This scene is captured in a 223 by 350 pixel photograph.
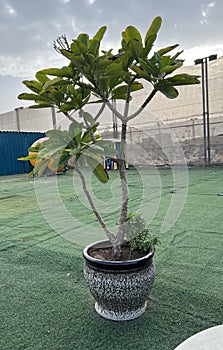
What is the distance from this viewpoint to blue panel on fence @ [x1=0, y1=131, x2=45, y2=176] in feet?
33.1

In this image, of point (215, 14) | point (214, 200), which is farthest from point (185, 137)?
point (214, 200)

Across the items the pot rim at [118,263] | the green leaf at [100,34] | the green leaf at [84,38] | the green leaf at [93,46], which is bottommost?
the pot rim at [118,263]

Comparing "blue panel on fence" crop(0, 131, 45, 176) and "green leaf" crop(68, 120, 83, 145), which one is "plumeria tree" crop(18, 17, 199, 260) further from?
"blue panel on fence" crop(0, 131, 45, 176)

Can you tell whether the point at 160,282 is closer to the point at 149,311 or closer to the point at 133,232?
the point at 149,311

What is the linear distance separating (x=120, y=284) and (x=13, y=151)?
32.0 feet

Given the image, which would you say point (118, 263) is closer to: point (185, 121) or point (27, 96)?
point (27, 96)

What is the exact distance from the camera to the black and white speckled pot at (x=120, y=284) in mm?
1366

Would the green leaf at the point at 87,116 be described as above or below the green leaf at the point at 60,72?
below

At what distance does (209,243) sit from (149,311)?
3.58ft

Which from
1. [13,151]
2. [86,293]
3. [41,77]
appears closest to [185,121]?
[13,151]

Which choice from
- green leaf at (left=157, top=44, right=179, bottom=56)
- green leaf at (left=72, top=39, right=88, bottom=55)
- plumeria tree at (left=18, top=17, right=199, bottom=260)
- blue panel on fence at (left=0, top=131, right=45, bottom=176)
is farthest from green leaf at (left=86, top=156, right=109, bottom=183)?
blue panel on fence at (left=0, top=131, right=45, bottom=176)

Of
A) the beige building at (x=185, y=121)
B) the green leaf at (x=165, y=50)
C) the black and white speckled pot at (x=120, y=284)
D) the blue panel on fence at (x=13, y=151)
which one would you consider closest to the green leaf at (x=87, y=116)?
the green leaf at (x=165, y=50)

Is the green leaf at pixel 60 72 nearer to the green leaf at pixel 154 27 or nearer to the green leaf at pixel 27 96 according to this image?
the green leaf at pixel 27 96

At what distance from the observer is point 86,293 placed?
1728 millimetres
